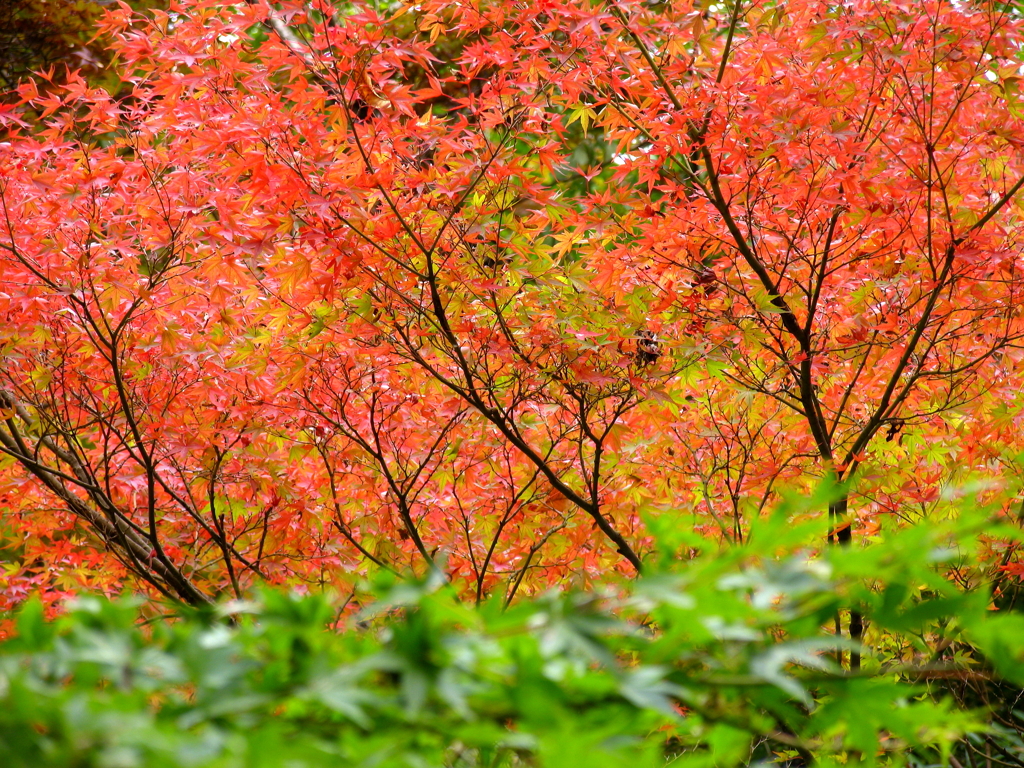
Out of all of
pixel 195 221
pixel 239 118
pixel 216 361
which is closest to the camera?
pixel 239 118

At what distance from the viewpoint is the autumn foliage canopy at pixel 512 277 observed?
3271mm

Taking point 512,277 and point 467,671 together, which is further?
point 512,277

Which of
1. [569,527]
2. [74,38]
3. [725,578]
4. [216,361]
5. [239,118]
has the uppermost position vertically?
[74,38]

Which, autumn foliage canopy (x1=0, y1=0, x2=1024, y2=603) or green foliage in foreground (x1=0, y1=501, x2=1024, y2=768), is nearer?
green foliage in foreground (x1=0, y1=501, x2=1024, y2=768)

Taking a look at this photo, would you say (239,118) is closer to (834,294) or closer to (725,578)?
(834,294)

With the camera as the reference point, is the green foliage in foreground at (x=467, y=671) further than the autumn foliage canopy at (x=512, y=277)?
No

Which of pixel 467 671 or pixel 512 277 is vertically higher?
pixel 512 277

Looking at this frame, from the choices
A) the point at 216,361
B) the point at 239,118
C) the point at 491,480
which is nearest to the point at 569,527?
the point at 491,480

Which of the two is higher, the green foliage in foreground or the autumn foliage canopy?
the autumn foliage canopy

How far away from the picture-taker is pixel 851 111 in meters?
3.47

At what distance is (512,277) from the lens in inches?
144

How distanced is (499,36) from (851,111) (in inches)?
52.4

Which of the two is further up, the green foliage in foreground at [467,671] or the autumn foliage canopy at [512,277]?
the autumn foliage canopy at [512,277]

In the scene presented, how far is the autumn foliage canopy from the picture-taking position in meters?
3.27
